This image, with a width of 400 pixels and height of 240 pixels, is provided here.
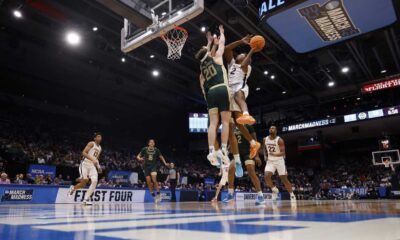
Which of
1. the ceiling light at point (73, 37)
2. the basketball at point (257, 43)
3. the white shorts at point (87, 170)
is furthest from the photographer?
the ceiling light at point (73, 37)

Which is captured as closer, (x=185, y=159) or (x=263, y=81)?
(x=263, y=81)

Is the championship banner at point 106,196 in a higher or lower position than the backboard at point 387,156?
lower

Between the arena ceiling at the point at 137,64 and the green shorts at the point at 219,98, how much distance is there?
7596mm

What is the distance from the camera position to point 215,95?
421 cm

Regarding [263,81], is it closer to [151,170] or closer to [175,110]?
[175,110]

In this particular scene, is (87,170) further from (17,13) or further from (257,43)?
(17,13)

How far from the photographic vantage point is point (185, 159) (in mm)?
26844

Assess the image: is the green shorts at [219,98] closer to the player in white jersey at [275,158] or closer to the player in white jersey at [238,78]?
the player in white jersey at [238,78]

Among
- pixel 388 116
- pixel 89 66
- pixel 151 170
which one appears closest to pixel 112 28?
pixel 89 66

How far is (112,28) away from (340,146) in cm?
2219

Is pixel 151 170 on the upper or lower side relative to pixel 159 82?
lower

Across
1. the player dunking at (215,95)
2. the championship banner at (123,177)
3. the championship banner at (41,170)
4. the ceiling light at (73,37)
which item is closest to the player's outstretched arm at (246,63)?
the player dunking at (215,95)

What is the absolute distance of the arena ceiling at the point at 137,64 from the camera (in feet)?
48.5

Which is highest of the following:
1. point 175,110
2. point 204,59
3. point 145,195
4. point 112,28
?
point 112,28
